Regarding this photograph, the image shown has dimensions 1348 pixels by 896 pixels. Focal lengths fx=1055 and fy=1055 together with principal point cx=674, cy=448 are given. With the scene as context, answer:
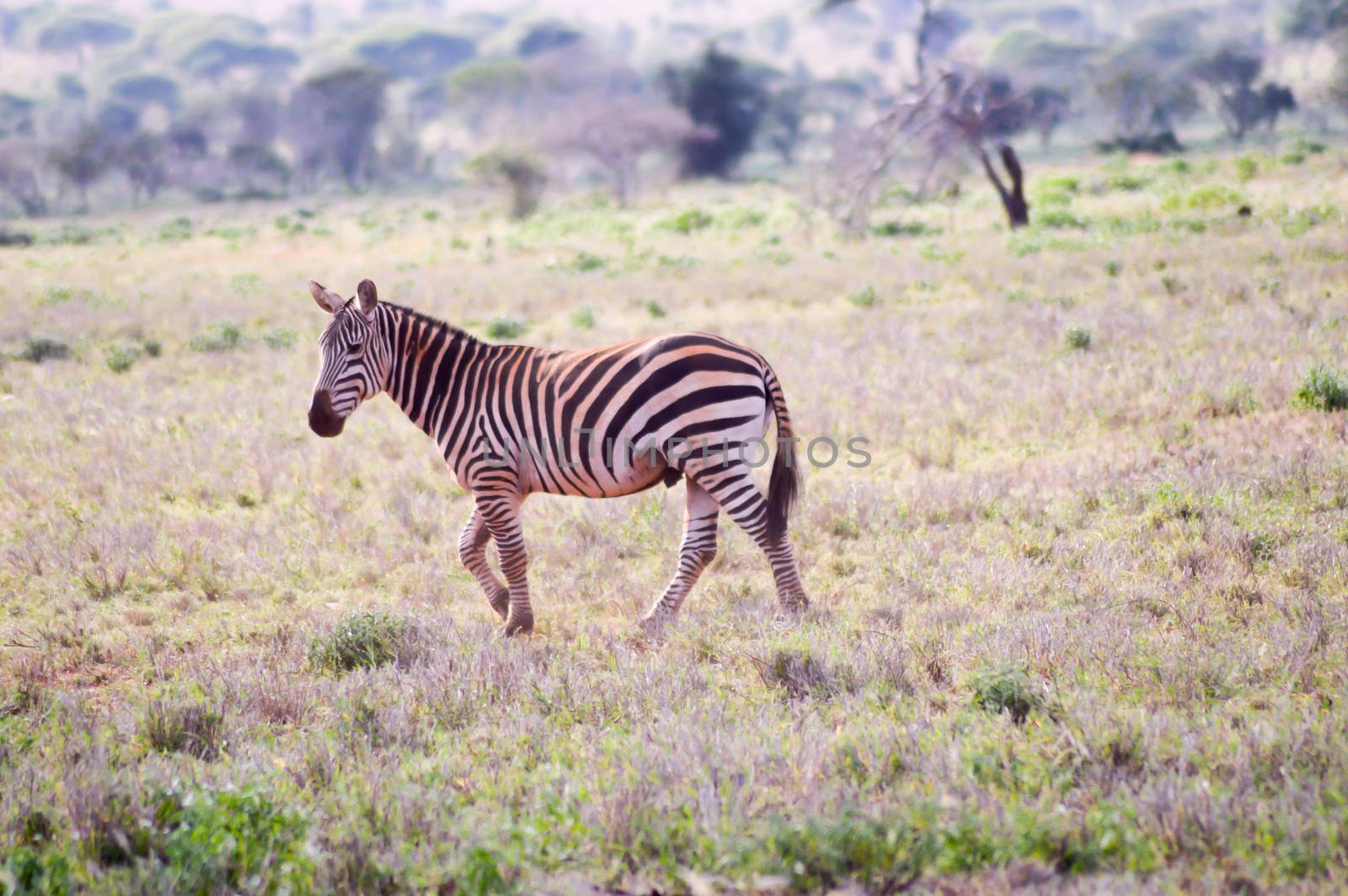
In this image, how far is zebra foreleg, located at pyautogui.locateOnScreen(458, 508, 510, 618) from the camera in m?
6.18

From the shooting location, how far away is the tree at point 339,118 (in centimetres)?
6500

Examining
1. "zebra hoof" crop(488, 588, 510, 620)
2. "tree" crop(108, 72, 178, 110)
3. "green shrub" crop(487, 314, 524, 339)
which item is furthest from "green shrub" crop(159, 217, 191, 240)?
"tree" crop(108, 72, 178, 110)

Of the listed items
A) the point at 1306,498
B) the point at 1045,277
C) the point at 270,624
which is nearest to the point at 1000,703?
the point at 1306,498

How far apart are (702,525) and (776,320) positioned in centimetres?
927

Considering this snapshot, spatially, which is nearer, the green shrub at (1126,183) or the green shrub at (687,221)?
the green shrub at (1126,183)

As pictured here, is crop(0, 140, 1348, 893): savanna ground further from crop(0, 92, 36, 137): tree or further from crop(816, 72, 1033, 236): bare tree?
crop(0, 92, 36, 137): tree

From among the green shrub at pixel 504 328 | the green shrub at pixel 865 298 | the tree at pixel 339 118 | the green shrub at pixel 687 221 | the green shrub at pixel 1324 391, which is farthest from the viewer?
the tree at pixel 339 118

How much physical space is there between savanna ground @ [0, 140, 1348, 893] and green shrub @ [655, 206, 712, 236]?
50.1 ft

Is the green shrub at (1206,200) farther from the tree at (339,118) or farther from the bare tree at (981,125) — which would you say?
the tree at (339,118)

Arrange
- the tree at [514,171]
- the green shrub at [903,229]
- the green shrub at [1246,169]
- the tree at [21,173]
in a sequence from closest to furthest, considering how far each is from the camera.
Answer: the green shrub at [903,229] < the green shrub at [1246,169] < the tree at [514,171] < the tree at [21,173]

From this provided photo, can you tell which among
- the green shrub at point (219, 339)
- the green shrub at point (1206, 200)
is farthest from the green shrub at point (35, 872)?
the green shrub at point (1206, 200)

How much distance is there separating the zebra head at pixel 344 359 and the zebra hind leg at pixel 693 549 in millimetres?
1955

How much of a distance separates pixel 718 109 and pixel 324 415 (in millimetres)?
52980

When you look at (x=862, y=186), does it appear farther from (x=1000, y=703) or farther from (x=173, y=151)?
(x=173, y=151)
